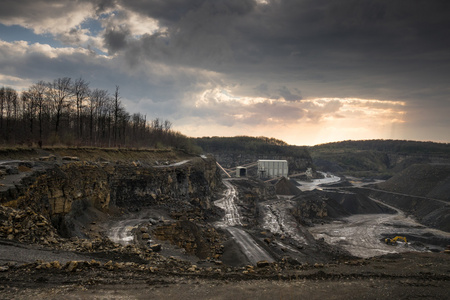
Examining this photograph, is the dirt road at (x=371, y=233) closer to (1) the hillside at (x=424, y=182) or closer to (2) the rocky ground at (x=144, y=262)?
(2) the rocky ground at (x=144, y=262)

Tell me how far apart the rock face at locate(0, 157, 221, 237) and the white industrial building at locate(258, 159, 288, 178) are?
72.1 meters

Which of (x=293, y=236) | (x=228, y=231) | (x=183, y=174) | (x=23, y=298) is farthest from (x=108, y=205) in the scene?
(x=293, y=236)

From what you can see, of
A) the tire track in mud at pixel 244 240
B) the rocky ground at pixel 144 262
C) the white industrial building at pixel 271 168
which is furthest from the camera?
the white industrial building at pixel 271 168

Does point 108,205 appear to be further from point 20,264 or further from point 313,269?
point 313,269

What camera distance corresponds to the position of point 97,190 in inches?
1254

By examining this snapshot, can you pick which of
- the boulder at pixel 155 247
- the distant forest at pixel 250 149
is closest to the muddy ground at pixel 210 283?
the boulder at pixel 155 247

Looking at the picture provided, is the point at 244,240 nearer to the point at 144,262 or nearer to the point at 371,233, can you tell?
the point at 144,262

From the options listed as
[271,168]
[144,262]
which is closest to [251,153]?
[271,168]

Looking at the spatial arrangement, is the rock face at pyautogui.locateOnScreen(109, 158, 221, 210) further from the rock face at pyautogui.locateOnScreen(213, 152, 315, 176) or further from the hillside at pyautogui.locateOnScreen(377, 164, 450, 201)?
the rock face at pyautogui.locateOnScreen(213, 152, 315, 176)

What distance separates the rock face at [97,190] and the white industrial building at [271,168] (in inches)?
2837

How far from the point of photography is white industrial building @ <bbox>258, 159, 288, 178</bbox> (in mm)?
130375

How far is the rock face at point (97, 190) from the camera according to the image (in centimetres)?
2047

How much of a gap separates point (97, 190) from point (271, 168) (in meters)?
107

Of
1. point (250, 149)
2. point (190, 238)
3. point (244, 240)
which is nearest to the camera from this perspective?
point (190, 238)
